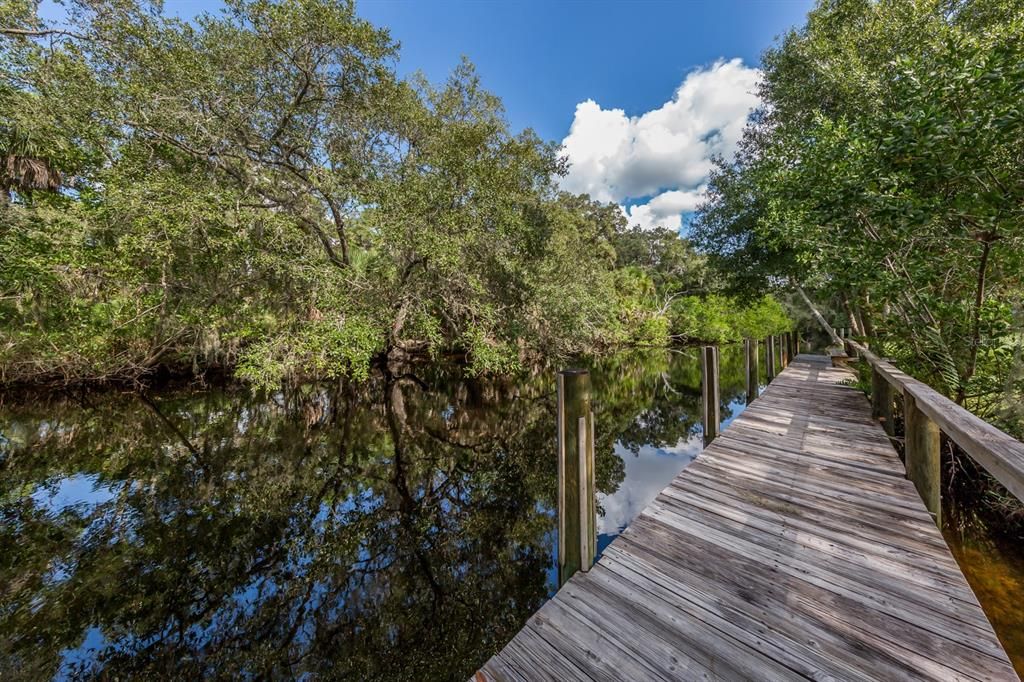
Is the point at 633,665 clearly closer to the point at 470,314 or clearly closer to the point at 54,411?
the point at 470,314

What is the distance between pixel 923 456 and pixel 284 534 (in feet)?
18.0

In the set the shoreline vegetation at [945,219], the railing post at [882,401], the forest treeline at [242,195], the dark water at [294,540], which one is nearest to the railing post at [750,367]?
the dark water at [294,540]

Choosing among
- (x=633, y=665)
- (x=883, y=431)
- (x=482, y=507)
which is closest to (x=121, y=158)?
(x=482, y=507)

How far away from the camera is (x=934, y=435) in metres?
2.48

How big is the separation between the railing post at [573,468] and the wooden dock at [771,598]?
0.48 feet

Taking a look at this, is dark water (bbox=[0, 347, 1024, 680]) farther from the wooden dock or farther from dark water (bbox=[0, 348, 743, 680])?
the wooden dock

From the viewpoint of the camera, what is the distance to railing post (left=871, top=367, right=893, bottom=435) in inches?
155

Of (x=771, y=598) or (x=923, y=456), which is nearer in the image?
(x=771, y=598)

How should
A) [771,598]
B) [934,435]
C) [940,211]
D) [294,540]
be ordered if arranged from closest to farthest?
[771,598] < [934,435] < [940,211] < [294,540]

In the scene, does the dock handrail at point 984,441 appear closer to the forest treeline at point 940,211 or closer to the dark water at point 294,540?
the dark water at point 294,540

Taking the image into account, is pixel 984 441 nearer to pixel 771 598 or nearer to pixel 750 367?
pixel 771 598

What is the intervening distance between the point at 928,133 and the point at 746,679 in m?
4.20

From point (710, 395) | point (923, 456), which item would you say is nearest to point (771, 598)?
point (923, 456)

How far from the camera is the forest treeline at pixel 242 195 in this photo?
660 centimetres
